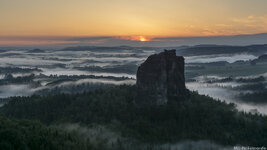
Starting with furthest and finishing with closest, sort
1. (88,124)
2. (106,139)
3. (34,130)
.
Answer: (88,124) → (106,139) → (34,130)

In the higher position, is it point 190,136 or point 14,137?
point 14,137

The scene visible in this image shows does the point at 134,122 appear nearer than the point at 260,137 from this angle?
No

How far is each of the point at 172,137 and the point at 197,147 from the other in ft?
50.1

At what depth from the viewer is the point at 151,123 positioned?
192875 millimetres

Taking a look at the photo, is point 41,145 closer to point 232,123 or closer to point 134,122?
point 134,122

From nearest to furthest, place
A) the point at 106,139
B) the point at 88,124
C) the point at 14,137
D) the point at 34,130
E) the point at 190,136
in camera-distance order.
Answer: the point at 14,137
the point at 34,130
the point at 106,139
the point at 190,136
the point at 88,124

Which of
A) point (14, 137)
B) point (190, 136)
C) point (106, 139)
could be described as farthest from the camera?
point (190, 136)

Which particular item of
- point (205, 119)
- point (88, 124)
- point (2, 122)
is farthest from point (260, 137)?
point (2, 122)

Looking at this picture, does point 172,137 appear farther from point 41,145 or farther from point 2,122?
point 2,122

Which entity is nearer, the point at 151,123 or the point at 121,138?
the point at 121,138

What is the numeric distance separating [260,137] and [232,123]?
21648mm

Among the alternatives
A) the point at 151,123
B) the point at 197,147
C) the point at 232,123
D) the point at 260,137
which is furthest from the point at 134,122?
the point at 260,137

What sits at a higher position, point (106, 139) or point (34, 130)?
point (34, 130)

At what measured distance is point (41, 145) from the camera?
11906 centimetres
